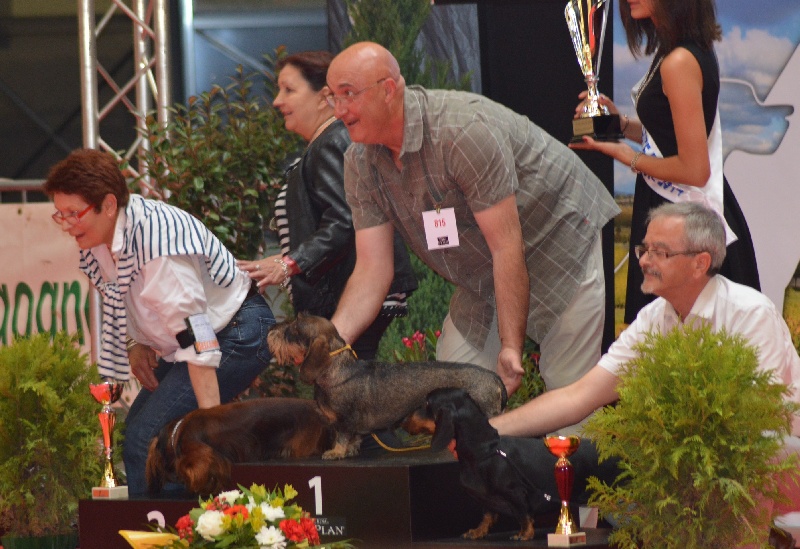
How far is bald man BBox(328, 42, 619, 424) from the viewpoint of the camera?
342 cm

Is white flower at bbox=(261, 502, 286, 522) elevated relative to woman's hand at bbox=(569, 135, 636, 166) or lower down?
lower down

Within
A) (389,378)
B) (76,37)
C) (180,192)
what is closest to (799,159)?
(389,378)

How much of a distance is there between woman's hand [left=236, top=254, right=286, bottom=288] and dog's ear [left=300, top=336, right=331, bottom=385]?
2.89 feet

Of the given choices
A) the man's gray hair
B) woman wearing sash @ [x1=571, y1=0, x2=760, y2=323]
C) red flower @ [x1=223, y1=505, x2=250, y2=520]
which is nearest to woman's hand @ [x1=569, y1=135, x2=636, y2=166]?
woman wearing sash @ [x1=571, y1=0, x2=760, y2=323]

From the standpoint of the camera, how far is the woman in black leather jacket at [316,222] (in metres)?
4.12

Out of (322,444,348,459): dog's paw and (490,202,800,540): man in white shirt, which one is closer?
(490,202,800,540): man in white shirt

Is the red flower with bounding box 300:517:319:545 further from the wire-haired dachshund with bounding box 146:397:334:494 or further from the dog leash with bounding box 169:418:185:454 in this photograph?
the dog leash with bounding box 169:418:185:454

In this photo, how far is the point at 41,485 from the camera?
4039mm

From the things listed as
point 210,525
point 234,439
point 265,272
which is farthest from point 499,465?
point 265,272

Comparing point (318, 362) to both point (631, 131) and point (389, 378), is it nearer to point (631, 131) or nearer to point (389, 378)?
point (389, 378)

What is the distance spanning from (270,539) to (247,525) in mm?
72

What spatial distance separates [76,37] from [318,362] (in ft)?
22.3

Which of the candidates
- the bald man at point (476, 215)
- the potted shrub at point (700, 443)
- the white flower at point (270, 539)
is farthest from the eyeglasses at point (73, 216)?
the potted shrub at point (700, 443)

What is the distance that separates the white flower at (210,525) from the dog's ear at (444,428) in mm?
618
